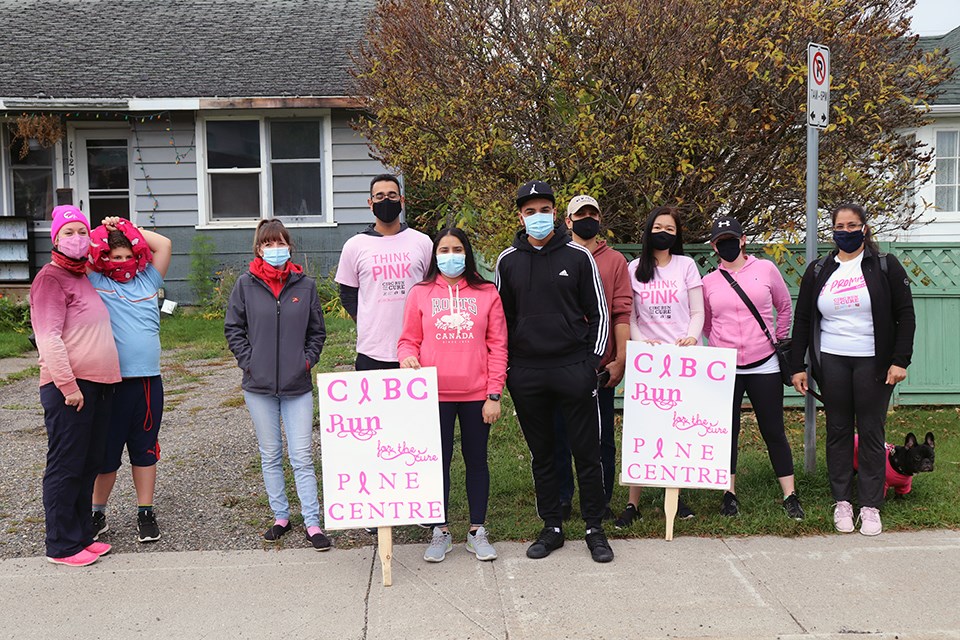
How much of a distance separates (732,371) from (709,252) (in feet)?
8.59

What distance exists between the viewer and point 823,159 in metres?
7.16

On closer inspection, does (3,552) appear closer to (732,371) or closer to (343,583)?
(343,583)

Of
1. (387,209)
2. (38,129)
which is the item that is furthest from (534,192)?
(38,129)

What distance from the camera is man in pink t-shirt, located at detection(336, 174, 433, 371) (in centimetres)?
509

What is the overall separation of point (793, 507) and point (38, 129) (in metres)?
12.6

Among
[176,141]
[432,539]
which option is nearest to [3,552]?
[432,539]

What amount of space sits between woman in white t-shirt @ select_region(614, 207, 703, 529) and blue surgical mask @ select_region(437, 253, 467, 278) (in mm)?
1215

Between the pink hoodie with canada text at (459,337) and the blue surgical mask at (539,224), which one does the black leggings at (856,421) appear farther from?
the pink hoodie with canada text at (459,337)

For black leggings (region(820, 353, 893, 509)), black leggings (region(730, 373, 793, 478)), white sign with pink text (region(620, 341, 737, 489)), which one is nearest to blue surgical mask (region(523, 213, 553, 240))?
white sign with pink text (region(620, 341, 737, 489))

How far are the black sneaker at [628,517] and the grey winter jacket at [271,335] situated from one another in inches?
81.5

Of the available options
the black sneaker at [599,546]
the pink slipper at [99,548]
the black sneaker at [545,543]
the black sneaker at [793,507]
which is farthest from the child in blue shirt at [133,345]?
the black sneaker at [793,507]

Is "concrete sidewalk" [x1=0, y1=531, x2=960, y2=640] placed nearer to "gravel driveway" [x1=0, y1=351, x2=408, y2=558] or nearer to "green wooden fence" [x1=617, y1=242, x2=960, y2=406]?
"gravel driveway" [x1=0, y1=351, x2=408, y2=558]

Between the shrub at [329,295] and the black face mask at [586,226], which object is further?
the shrub at [329,295]

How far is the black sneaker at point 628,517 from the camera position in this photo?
5.25m
